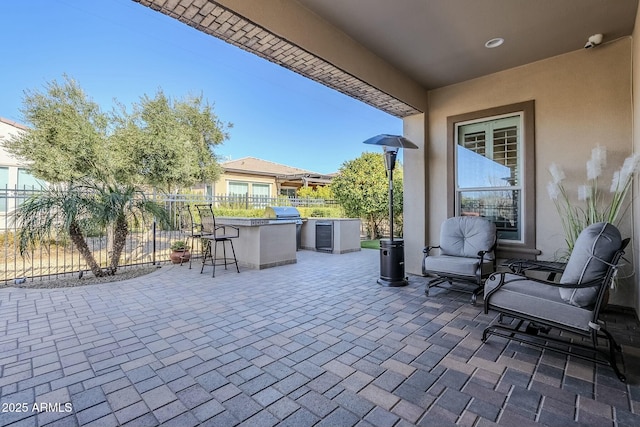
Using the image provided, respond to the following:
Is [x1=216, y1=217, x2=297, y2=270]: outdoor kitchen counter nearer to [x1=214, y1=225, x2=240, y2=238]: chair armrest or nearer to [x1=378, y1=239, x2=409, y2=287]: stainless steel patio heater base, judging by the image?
[x1=214, y1=225, x2=240, y2=238]: chair armrest

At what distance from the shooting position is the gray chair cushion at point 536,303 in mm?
2260

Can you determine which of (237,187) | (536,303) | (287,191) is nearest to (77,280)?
(536,303)

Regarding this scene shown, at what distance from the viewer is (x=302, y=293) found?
4219 millimetres

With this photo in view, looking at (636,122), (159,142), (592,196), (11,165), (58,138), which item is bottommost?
(592,196)

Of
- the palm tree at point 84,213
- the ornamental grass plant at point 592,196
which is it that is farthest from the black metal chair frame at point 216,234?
the ornamental grass plant at point 592,196

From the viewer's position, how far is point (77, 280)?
4852mm

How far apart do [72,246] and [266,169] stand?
1393cm

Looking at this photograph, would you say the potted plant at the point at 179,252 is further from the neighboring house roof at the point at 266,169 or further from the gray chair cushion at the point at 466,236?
the neighboring house roof at the point at 266,169

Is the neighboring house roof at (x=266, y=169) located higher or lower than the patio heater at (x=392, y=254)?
higher

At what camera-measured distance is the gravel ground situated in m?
4.53

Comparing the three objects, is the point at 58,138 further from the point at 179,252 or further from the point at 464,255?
the point at 464,255

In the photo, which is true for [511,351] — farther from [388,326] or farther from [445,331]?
[388,326]

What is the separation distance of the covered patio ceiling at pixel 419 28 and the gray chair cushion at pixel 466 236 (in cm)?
225

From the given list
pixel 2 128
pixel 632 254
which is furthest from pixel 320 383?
pixel 2 128
